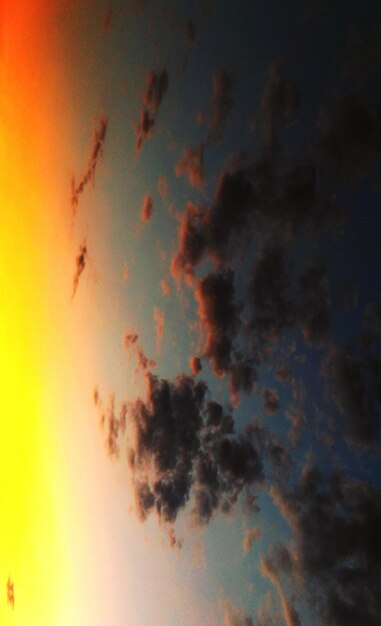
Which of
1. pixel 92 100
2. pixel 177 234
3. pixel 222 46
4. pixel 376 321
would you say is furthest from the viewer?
pixel 92 100

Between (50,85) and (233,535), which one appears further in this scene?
(50,85)

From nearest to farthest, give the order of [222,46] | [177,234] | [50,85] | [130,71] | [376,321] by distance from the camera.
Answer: [376,321] → [222,46] → [177,234] → [130,71] → [50,85]

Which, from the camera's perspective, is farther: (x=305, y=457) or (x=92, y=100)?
(x=92, y=100)

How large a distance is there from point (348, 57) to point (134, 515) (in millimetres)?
834

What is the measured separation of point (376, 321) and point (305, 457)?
18cm

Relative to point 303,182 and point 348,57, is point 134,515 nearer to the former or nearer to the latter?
point 303,182

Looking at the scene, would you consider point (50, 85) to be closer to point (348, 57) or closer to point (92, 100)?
point (92, 100)

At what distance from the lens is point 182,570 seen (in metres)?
0.93

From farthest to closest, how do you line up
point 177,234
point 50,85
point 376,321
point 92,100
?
point 50,85 → point 92,100 → point 177,234 → point 376,321

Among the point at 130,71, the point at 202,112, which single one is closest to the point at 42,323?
the point at 130,71

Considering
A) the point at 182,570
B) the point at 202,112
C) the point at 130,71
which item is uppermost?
the point at 130,71

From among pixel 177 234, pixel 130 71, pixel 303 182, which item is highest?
pixel 130 71

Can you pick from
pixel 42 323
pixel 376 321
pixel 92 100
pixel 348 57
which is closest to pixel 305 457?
pixel 376 321

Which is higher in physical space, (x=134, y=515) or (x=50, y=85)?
(x=50, y=85)
